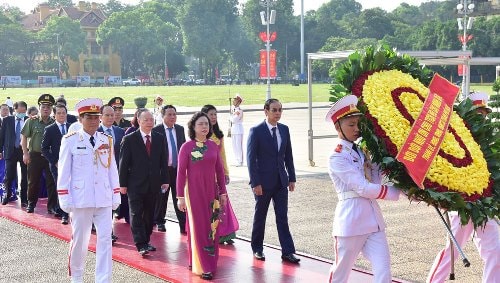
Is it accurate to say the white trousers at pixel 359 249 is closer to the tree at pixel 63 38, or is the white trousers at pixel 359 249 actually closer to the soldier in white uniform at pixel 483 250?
the soldier in white uniform at pixel 483 250

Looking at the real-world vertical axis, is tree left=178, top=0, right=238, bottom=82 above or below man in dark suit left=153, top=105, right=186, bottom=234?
above

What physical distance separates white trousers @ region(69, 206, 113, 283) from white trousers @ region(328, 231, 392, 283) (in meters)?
2.43

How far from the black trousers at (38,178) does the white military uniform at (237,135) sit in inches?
265

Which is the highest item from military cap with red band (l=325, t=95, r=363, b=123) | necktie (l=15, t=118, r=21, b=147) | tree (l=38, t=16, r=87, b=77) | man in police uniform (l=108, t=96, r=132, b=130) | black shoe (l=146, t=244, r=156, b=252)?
tree (l=38, t=16, r=87, b=77)

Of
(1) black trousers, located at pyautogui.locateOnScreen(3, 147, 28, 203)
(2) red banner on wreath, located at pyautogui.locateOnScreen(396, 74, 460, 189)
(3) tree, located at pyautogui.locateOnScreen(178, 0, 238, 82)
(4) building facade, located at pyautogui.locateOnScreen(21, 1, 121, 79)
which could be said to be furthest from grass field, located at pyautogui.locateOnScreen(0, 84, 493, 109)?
(4) building facade, located at pyautogui.locateOnScreen(21, 1, 121, 79)

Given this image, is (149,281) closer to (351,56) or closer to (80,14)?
(351,56)

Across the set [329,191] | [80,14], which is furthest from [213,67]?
[329,191]

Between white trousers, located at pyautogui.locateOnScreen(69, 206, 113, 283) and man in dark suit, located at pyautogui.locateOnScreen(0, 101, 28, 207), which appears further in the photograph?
man in dark suit, located at pyautogui.locateOnScreen(0, 101, 28, 207)

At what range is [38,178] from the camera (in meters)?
12.2

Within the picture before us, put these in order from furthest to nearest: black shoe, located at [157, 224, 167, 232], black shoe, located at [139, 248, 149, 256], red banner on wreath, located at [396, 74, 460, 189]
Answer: black shoe, located at [157, 224, 167, 232] → black shoe, located at [139, 248, 149, 256] → red banner on wreath, located at [396, 74, 460, 189]

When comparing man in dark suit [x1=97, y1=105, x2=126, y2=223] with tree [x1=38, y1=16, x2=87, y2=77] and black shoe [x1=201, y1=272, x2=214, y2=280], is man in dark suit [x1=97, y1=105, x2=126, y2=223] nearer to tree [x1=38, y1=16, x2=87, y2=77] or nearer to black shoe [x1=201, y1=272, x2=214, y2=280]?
black shoe [x1=201, y1=272, x2=214, y2=280]

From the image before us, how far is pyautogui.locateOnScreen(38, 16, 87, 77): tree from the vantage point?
119 metres

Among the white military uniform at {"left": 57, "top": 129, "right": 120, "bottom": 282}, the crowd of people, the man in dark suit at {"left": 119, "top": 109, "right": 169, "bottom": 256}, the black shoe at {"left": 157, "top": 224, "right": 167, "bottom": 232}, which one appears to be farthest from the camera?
the black shoe at {"left": 157, "top": 224, "right": 167, "bottom": 232}

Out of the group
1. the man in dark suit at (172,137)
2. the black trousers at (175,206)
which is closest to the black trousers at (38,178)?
the black trousers at (175,206)
